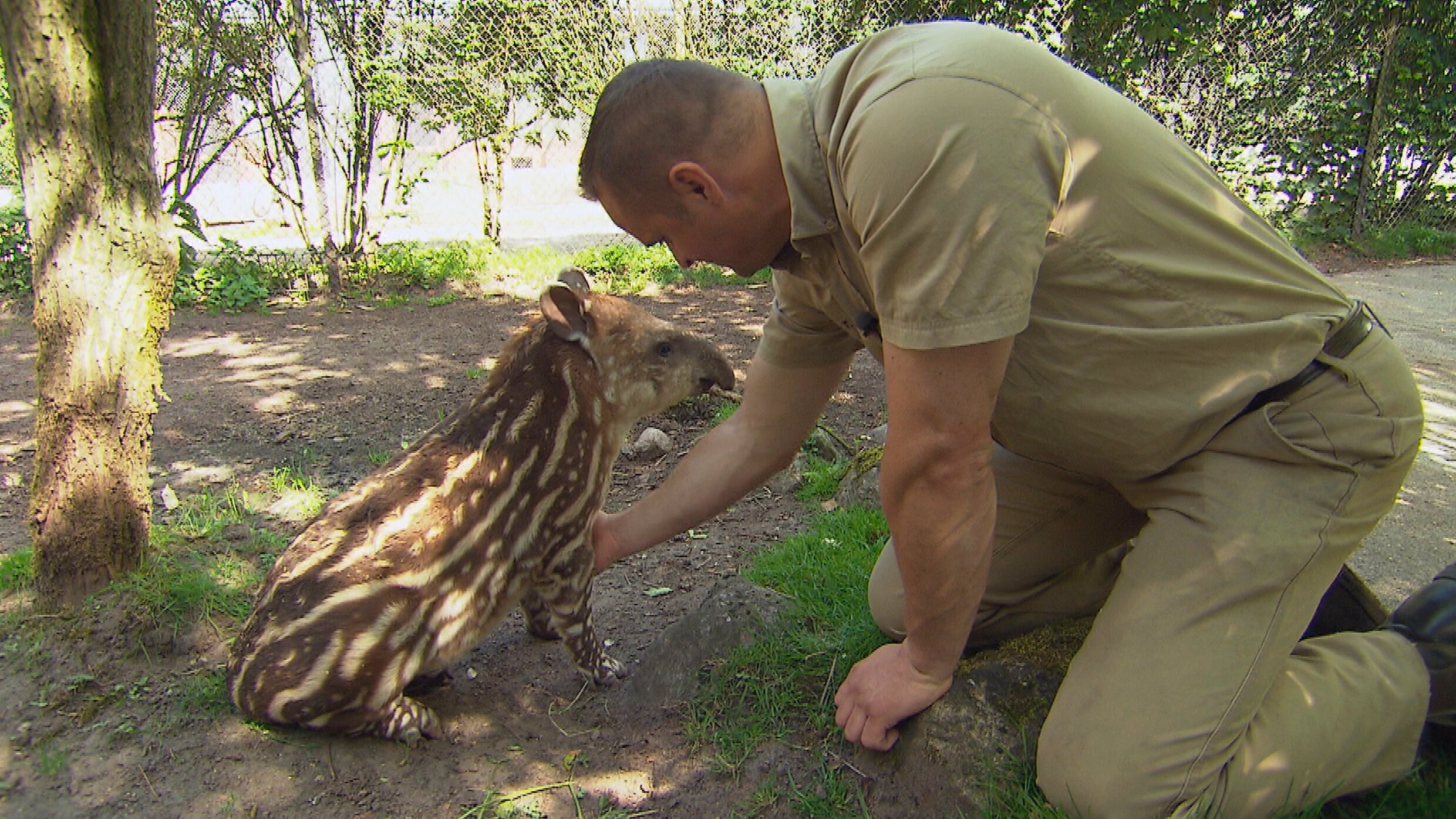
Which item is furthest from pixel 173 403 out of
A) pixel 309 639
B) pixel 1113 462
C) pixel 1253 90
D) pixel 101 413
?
pixel 1253 90

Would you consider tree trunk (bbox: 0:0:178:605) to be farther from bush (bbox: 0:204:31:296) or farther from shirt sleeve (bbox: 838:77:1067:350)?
bush (bbox: 0:204:31:296)

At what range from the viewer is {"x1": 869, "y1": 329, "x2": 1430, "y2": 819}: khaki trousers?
2650mm

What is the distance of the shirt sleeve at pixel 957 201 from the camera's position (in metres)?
2.17

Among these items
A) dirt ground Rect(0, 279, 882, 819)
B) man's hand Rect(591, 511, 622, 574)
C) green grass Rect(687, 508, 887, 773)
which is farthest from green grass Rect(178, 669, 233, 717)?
green grass Rect(687, 508, 887, 773)

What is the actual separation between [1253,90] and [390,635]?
1307 centimetres

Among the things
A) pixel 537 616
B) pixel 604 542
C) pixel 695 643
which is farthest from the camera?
pixel 537 616

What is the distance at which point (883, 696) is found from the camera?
296 cm

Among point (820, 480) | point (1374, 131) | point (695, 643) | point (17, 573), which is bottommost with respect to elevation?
point (17, 573)

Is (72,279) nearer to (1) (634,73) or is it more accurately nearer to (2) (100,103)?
(2) (100,103)

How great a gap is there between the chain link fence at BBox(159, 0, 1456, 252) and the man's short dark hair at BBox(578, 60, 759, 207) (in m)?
9.13

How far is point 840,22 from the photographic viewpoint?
11.2 metres

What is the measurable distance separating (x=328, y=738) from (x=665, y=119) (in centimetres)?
234

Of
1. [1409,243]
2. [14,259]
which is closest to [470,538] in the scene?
[14,259]

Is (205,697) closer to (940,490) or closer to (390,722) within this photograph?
(390,722)
